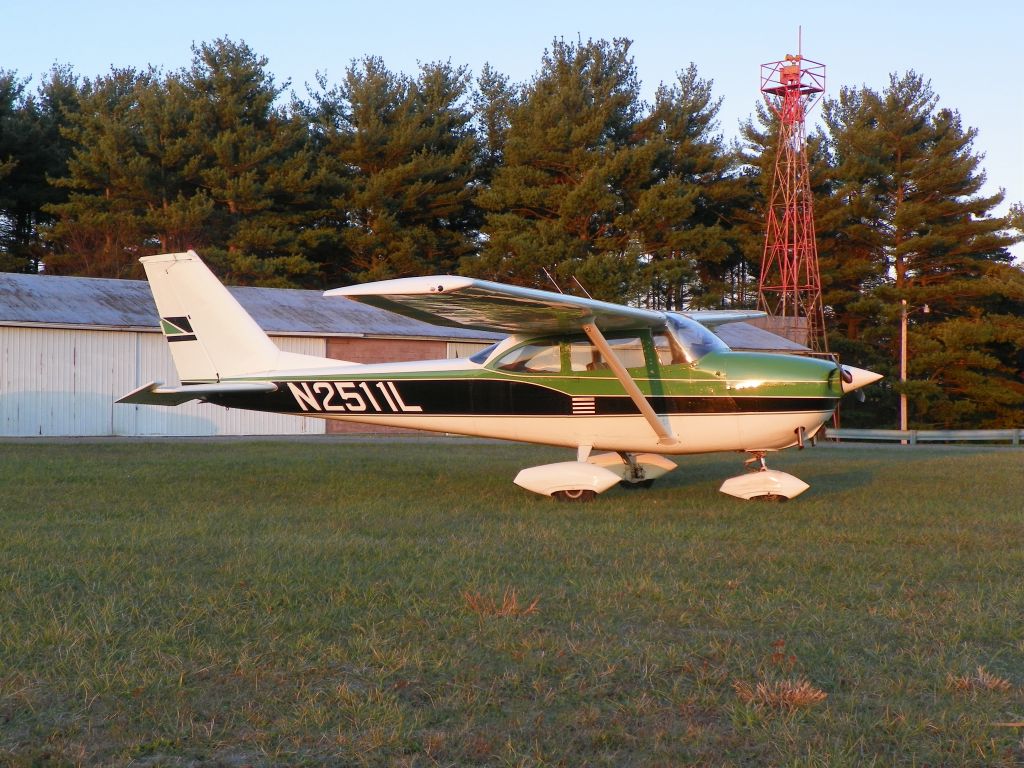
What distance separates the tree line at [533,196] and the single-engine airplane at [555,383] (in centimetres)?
2469

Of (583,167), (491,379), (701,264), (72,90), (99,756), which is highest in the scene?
(72,90)

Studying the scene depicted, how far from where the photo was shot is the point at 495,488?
11.6m

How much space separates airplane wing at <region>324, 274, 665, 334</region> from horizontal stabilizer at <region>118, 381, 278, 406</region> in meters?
2.06

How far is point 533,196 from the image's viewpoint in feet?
130

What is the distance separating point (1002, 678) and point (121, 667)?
3261 mm

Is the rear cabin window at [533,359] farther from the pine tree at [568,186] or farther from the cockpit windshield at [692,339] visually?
the pine tree at [568,186]

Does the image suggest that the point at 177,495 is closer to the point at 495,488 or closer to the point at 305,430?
the point at 495,488

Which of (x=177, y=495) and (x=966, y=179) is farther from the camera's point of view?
(x=966, y=179)

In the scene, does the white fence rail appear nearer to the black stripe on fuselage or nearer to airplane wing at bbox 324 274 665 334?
the black stripe on fuselage

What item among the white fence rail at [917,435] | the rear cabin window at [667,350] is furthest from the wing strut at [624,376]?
the white fence rail at [917,435]

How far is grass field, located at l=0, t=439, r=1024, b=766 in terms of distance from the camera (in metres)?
3.26

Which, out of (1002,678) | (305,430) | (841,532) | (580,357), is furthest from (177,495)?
(305,430)

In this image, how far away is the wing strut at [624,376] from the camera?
10.2 m

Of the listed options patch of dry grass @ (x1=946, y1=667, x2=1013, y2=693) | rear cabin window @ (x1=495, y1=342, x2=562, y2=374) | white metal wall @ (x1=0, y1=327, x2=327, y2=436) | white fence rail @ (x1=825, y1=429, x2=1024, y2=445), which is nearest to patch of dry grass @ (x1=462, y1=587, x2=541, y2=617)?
patch of dry grass @ (x1=946, y1=667, x2=1013, y2=693)
